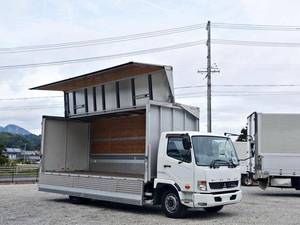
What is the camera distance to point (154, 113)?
13188mm

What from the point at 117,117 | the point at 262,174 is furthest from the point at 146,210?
the point at 262,174

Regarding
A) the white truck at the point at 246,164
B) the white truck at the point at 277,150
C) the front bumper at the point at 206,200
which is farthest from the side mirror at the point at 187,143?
the white truck at the point at 277,150

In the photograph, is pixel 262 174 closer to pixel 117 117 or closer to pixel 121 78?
pixel 117 117

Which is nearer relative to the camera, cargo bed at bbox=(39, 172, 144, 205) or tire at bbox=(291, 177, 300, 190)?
cargo bed at bbox=(39, 172, 144, 205)

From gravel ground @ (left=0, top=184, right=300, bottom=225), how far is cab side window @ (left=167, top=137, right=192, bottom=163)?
5.27 ft

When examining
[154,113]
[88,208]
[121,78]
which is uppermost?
[121,78]

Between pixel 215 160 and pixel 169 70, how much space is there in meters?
2.85

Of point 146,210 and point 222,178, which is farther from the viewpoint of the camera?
point 146,210

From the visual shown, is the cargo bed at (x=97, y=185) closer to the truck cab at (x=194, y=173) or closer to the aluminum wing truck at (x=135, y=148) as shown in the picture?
the aluminum wing truck at (x=135, y=148)

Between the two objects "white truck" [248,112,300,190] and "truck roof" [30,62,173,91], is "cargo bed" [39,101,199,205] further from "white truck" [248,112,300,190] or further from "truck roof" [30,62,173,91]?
"white truck" [248,112,300,190]


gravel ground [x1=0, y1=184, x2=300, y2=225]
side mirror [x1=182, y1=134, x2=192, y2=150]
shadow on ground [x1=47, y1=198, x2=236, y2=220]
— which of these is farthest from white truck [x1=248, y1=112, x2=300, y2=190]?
side mirror [x1=182, y1=134, x2=192, y2=150]

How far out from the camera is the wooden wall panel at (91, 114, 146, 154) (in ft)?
52.8

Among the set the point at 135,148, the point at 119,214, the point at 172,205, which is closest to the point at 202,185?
the point at 172,205

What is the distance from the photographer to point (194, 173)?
11984 millimetres
